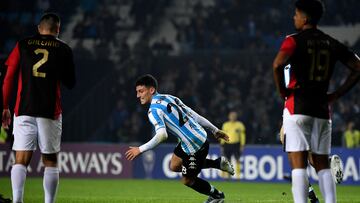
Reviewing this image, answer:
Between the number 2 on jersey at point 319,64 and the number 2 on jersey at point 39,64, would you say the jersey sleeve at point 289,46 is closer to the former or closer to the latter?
the number 2 on jersey at point 319,64

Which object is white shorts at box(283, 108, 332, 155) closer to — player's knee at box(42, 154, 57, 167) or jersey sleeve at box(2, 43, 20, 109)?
player's knee at box(42, 154, 57, 167)

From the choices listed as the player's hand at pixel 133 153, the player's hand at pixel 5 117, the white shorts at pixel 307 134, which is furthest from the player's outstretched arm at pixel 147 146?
the white shorts at pixel 307 134

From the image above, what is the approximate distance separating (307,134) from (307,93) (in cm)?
40

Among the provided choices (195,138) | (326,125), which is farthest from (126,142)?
(326,125)

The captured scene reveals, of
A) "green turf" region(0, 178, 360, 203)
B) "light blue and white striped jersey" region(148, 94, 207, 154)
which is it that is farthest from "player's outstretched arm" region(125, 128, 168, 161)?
"green turf" region(0, 178, 360, 203)

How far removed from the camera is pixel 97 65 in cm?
2786

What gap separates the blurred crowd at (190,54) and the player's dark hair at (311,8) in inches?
674

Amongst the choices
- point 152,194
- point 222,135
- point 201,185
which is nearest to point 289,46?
point 222,135

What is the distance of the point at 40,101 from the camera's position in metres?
8.93

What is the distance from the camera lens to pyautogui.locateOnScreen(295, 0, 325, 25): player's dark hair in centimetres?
775

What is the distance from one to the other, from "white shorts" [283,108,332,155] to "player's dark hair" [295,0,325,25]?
0.97m

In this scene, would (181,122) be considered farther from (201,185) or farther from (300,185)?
(300,185)

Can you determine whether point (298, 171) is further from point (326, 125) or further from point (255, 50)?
point (255, 50)

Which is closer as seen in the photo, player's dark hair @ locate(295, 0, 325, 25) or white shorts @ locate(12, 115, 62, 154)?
player's dark hair @ locate(295, 0, 325, 25)
